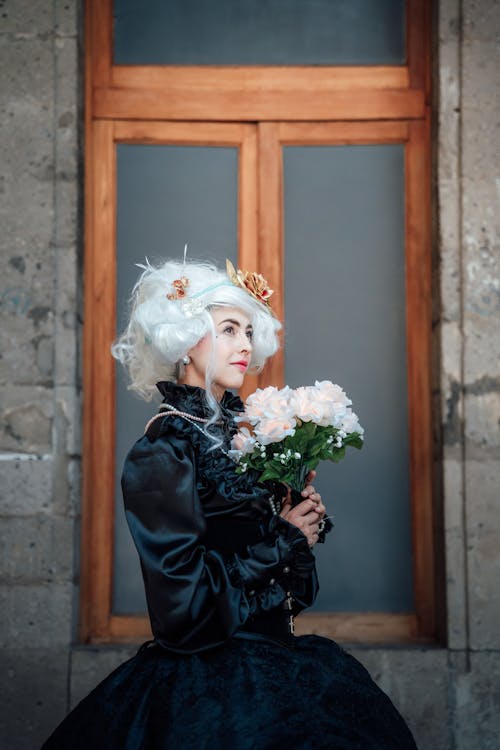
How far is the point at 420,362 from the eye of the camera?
4.42 meters

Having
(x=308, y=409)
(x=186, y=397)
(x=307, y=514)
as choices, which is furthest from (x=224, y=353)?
(x=307, y=514)

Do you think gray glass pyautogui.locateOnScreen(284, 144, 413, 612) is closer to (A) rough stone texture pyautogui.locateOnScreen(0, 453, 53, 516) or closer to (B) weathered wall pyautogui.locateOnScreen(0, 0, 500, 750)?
(B) weathered wall pyautogui.locateOnScreen(0, 0, 500, 750)

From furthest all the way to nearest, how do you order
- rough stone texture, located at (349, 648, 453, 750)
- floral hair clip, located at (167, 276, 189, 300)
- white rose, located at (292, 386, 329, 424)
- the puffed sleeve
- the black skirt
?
rough stone texture, located at (349, 648, 453, 750), floral hair clip, located at (167, 276, 189, 300), white rose, located at (292, 386, 329, 424), the puffed sleeve, the black skirt

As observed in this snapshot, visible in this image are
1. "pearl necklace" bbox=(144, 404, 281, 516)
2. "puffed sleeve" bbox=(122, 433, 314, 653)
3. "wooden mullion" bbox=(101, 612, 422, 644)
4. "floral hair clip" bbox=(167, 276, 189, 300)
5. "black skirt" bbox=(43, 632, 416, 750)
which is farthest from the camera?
"wooden mullion" bbox=(101, 612, 422, 644)

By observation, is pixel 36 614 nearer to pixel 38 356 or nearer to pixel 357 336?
pixel 38 356

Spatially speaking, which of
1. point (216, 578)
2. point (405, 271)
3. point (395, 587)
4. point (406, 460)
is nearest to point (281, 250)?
point (405, 271)

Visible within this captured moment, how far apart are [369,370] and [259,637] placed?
192 centimetres

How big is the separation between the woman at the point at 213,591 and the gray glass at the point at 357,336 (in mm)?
1376

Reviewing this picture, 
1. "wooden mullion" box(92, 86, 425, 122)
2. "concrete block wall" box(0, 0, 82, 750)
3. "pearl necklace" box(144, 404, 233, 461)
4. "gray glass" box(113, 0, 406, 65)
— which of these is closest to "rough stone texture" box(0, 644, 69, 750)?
"concrete block wall" box(0, 0, 82, 750)

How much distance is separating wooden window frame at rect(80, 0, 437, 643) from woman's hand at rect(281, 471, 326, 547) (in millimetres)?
1515

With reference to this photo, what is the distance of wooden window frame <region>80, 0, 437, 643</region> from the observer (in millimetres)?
4402

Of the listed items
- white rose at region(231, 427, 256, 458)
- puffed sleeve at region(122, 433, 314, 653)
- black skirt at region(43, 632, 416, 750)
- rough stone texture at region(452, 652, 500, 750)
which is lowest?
rough stone texture at region(452, 652, 500, 750)

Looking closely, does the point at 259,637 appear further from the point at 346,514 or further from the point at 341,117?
the point at 341,117

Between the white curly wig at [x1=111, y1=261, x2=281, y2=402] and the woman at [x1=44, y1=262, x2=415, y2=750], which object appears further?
the white curly wig at [x1=111, y1=261, x2=281, y2=402]
